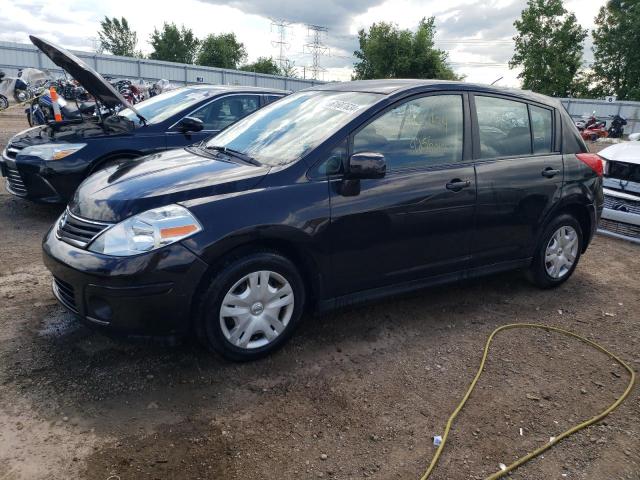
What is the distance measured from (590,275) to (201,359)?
13.7ft

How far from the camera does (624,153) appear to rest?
6.61 m

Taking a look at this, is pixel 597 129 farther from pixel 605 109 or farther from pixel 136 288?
pixel 136 288

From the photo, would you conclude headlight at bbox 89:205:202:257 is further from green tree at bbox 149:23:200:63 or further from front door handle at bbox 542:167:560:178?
green tree at bbox 149:23:200:63

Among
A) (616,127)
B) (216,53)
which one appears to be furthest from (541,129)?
(216,53)

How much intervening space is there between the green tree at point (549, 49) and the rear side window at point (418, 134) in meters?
48.5

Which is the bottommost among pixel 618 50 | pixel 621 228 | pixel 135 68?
pixel 621 228

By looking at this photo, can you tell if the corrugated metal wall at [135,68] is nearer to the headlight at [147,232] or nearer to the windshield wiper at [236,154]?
the windshield wiper at [236,154]

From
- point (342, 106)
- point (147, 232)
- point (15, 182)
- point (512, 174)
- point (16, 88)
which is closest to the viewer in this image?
point (147, 232)

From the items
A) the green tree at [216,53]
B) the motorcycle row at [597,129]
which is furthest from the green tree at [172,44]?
the motorcycle row at [597,129]

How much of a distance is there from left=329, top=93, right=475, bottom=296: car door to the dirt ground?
53 cm

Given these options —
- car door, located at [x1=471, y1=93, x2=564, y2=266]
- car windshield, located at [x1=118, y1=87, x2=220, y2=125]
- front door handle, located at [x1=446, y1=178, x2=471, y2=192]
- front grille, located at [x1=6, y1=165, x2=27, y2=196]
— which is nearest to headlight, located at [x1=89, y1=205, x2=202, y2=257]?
front door handle, located at [x1=446, y1=178, x2=471, y2=192]

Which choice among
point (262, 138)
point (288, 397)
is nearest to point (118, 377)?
point (288, 397)

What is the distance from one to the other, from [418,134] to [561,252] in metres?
2.03

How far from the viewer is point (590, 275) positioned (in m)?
5.27
